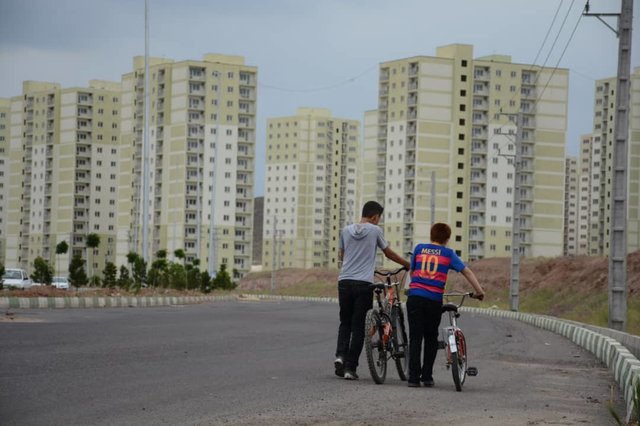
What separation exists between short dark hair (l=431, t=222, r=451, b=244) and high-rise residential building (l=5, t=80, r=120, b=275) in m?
156

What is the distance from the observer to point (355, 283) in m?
12.0

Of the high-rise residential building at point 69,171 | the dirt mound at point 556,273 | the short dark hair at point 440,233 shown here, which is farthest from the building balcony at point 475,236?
the short dark hair at point 440,233

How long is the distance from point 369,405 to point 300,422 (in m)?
1.47

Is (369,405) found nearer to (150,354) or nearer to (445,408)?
(445,408)

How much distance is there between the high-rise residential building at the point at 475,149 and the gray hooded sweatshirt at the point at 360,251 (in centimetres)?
13039

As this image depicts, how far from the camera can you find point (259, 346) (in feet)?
56.7

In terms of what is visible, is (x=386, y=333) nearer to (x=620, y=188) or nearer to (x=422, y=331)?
(x=422, y=331)

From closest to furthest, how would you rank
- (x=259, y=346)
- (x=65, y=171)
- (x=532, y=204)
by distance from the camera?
(x=259, y=346), (x=532, y=204), (x=65, y=171)

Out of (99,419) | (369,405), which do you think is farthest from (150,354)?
(99,419)

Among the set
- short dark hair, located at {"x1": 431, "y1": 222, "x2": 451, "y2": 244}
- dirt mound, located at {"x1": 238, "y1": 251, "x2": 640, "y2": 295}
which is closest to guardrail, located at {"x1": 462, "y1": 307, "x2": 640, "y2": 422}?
short dark hair, located at {"x1": 431, "y1": 222, "x2": 451, "y2": 244}

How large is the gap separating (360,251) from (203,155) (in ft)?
461

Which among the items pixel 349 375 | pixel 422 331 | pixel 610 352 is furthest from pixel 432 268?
pixel 610 352

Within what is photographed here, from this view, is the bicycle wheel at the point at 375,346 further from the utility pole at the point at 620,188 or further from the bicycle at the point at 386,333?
the utility pole at the point at 620,188

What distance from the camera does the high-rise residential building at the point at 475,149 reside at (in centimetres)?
14388
